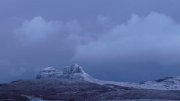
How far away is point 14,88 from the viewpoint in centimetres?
15900

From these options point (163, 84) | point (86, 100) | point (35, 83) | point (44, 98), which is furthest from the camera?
point (163, 84)

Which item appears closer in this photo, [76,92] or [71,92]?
[76,92]

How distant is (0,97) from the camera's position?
124m

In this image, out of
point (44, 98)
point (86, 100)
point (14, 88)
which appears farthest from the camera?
point (14, 88)

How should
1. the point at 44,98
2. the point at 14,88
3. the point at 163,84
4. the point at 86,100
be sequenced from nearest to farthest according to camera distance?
the point at 86,100 → the point at 44,98 → the point at 14,88 → the point at 163,84

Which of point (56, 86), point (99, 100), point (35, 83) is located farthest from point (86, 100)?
point (35, 83)

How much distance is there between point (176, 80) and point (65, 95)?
228 feet

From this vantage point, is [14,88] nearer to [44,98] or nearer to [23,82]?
[23,82]

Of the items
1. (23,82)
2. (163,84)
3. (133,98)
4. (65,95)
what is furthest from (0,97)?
(163,84)

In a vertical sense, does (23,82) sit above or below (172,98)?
above

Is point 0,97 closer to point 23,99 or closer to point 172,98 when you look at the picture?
point 23,99

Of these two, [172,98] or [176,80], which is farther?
[176,80]

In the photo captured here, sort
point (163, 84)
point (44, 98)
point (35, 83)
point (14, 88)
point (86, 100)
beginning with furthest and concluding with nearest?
1. point (163, 84)
2. point (35, 83)
3. point (14, 88)
4. point (44, 98)
5. point (86, 100)

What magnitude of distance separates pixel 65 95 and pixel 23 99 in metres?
17.0
